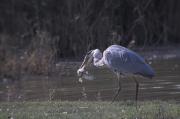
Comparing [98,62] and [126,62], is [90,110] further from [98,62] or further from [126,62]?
[98,62]

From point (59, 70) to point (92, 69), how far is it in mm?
846

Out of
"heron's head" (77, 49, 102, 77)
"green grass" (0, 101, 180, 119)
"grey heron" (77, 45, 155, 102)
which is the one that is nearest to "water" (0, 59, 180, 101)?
"heron's head" (77, 49, 102, 77)

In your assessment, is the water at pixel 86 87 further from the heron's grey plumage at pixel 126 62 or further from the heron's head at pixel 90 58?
the heron's grey plumage at pixel 126 62

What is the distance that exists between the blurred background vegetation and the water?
5.58 feet

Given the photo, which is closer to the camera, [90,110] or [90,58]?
[90,110]

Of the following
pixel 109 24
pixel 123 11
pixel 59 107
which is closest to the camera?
pixel 59 107

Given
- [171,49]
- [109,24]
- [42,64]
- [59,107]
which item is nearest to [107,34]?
[109,24]

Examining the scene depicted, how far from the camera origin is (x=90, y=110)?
37.2 feet

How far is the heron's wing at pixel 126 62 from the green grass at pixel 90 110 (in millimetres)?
568

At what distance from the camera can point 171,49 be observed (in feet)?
75.4

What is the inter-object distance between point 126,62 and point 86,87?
2963 mm

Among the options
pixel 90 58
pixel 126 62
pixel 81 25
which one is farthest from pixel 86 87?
pixel 81 25

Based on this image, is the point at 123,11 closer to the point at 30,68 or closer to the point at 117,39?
the point at 117,39

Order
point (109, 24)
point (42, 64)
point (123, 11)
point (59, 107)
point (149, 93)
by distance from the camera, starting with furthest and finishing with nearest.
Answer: point (123, 11)
point (109, 24)
point (42, 64)
point (149, 93)
point (59, 107)
